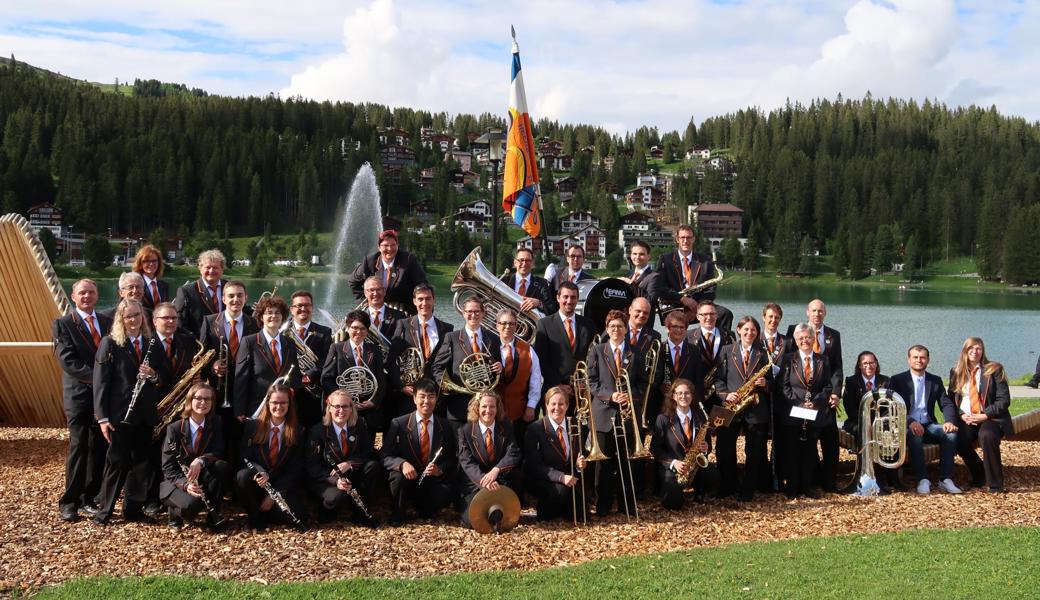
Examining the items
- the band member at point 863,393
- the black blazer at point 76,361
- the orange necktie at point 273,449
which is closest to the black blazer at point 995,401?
the band member at point 863,393

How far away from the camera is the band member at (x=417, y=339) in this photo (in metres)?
7.04

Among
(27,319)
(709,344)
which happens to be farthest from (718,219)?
(27,319)

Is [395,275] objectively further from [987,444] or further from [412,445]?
[987,444]

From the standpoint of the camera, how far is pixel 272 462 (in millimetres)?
6355

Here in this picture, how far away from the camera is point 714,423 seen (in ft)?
22.9

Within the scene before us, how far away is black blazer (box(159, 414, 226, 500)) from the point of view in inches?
243

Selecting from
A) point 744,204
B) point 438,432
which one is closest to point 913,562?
point 438,432

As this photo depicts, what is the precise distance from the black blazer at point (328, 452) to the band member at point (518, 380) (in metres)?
1.22

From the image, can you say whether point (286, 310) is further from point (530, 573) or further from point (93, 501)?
point (530, 573)

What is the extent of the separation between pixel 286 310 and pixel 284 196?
121 metres

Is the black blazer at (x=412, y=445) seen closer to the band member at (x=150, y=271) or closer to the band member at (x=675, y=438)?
the band member at (x=675, y=438)

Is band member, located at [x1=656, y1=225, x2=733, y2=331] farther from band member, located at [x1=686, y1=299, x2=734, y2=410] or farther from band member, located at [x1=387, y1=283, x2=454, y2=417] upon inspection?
band member, located at [x1=387, y1=283, x2=454, y2=417]

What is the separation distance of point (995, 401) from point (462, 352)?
493 cm

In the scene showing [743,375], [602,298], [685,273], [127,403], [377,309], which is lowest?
[127,403]
